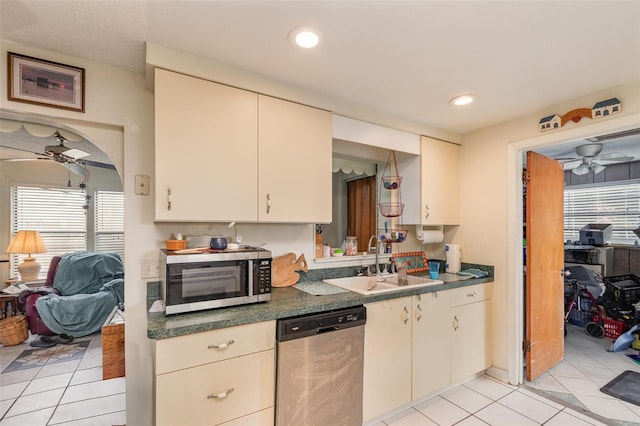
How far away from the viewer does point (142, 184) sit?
1.84 meters

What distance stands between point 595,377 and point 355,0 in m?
3.63

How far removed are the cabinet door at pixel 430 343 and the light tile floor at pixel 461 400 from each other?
0.62 feet

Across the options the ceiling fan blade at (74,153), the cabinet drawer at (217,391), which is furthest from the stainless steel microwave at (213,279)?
the ceiling fan blade at (74,153)

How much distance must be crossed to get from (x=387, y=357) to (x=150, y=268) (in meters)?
1.66

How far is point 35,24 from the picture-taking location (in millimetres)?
1402

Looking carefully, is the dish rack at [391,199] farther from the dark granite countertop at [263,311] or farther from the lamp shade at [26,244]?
the lamp shade at [26,244]

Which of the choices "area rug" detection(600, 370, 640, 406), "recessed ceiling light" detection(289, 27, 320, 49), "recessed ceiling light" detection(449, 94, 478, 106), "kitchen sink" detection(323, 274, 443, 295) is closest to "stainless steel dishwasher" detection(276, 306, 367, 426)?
"kitchen sink" detection(323, 274, 443, 295)

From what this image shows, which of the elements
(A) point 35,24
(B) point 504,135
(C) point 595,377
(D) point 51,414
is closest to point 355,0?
(A) point 35,24

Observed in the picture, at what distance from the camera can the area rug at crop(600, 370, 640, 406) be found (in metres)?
2.35

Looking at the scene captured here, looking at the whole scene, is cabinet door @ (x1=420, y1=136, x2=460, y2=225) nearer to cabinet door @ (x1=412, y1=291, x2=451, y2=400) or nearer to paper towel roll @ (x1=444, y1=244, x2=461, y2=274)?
paper towel roll @ (x1=444, y1=244, x2=461, y2=274)

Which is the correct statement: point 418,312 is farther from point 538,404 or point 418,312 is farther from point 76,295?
point 76,295

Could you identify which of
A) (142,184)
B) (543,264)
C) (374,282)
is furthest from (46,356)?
(543,264)

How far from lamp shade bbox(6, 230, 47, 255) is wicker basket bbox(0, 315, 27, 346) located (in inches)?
37.2

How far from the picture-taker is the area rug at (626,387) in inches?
92.7
